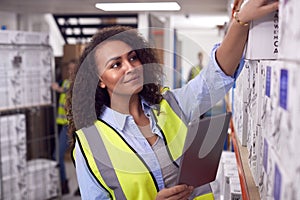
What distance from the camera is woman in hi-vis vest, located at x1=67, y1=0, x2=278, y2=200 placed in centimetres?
126

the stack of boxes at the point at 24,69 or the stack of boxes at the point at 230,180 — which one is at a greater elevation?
the stack of boxes at the point at 24,69

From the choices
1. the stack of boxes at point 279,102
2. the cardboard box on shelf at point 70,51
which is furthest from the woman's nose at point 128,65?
the cardboard box on shelf at point 70,51

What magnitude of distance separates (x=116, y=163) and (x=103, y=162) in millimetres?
44

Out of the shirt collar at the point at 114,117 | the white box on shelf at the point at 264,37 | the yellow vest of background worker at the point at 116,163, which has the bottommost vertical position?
the yellow vest of background worker at the point at 116,163

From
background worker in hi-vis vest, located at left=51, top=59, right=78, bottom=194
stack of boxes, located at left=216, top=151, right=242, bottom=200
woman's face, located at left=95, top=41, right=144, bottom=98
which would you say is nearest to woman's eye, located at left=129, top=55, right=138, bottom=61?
woman's face, located at left=95, top=41, right=144, bottom=98

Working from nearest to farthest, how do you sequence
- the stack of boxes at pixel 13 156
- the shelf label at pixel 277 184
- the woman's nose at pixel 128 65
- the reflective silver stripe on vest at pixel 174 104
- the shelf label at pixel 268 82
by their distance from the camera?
the shelf label at pixel 277 184, the shelf label at pixel 268 82, the woman's nose at pixel 128 65, the reflective silver stripe on vest at pixel 174 104, the stack of boxes at pixel 13 156

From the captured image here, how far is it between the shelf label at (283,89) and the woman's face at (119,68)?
637mm

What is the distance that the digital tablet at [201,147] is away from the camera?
44.6 inches

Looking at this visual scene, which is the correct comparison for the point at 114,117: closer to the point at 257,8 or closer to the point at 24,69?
the point at 257,8

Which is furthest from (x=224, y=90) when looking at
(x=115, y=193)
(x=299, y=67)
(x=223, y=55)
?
(x=299, y=67)

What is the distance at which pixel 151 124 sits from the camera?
4.53ft

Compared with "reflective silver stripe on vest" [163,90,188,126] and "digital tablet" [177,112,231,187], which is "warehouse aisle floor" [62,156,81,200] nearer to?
"reflective silver stripe on vest" [163,90,188,126]

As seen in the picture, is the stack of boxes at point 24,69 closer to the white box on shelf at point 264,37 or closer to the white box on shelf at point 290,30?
the white box on shelf at point 264,37

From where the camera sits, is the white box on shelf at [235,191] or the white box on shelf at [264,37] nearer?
the white box on shelf at [264,37]
